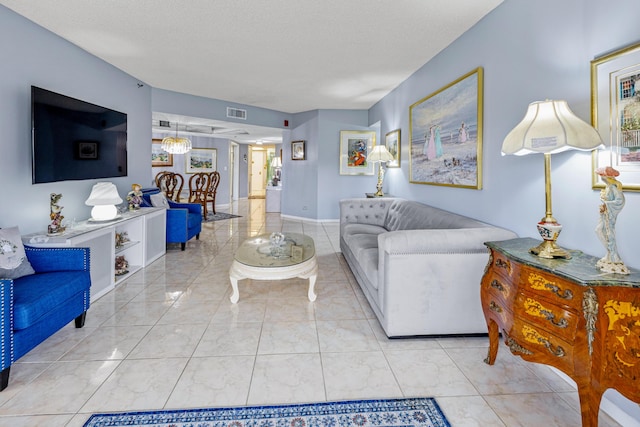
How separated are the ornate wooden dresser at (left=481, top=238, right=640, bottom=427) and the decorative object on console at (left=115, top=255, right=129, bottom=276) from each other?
3920mm

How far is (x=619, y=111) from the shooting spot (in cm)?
171

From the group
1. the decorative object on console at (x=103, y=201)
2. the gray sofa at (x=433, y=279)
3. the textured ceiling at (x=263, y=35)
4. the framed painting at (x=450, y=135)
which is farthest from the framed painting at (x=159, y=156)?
the gray sofa at (x=433, y=279)

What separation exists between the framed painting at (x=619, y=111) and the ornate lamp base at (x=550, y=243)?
38 cm

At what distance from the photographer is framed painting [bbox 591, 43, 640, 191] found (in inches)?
64.3

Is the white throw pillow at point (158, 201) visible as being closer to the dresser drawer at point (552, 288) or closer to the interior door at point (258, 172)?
the dresser drawer at point (552, 288)

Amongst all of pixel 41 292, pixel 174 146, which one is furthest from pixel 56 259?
pixel 174 146

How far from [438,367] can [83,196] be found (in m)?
4.28

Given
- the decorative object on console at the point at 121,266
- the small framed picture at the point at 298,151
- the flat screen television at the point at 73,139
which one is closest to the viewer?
the flat screen television at the point at 73,139

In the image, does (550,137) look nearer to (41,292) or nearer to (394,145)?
(41,292)

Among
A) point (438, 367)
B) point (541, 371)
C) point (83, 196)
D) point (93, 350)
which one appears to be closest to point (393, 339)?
point (438, 367)

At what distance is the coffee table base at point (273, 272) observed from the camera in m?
2.88

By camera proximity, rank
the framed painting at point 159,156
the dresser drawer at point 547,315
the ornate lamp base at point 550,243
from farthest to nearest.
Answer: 1. the framed painting at point 159,156
2. the ornate lamp base at point 550,243
3. the dresser drawer at point 547,315

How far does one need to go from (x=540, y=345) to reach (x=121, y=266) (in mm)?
4121

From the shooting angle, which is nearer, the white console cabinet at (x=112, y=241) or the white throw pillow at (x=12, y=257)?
the white throw pillow at (x=12, y=257)
